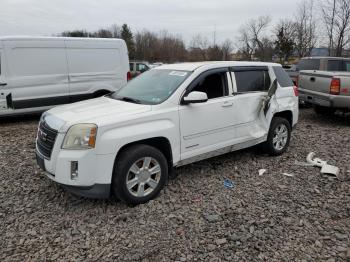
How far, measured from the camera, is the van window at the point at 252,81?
5251 mm

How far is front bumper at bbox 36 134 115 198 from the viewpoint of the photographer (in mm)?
3621

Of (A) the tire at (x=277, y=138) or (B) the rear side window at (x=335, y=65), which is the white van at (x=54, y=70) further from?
(B) the rear side window at (x=335, y=65)

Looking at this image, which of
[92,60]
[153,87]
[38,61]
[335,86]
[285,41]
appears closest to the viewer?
[153,87]

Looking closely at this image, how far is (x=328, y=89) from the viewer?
26.9 feet

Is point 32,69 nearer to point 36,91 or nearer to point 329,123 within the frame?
point 36,91

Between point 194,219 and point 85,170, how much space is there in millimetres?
1318

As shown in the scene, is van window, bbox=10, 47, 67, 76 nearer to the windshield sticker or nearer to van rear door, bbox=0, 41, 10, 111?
van rear door, bbox=0, 41, 10, 111

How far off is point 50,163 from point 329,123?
7.63 m

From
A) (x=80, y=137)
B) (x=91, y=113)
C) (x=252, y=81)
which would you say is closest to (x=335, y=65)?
(x=252, y=81)

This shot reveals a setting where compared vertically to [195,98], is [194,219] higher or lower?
lower

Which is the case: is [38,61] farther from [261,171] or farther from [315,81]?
[315,81]

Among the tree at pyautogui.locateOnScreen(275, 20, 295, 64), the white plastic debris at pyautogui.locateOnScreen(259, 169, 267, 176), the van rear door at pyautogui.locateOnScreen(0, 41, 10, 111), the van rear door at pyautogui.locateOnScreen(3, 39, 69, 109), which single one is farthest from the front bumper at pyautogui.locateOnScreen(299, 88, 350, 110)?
the tree at pyautogui.locateOnScreen(275, 20, 295, 64)

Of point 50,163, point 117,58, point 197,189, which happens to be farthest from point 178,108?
point 117,58

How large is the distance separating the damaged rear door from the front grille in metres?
2.64
